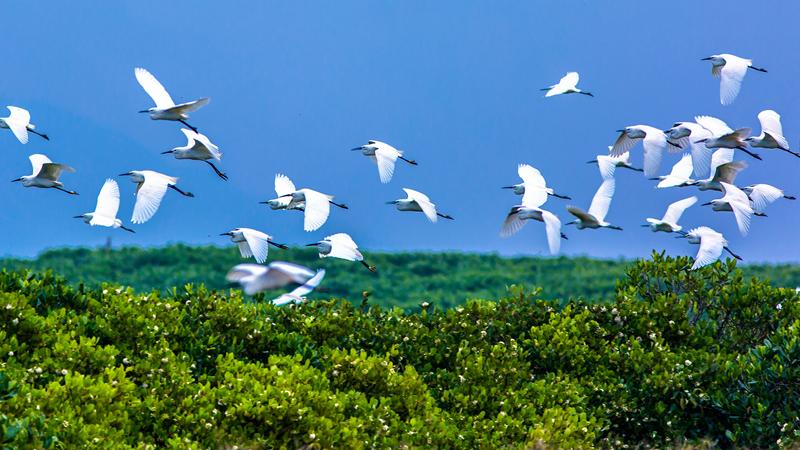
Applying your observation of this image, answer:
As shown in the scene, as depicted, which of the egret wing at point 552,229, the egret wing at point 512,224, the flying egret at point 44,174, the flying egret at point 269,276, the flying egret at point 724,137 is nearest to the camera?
the flying egret at point 269,276

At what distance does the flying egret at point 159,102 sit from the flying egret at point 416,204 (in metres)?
2.95

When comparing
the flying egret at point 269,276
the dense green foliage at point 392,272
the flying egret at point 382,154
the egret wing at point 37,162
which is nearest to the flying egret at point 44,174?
the egret wing at point 37,162

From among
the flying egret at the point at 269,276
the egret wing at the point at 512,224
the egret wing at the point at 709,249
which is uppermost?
the egret wing at the point at 512,224

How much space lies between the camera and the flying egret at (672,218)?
15.6 metres

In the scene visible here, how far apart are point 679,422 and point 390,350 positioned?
3165 millimetres

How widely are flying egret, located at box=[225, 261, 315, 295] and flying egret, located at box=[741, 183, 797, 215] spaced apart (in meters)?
7.19

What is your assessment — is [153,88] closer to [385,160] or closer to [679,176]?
[385,160]

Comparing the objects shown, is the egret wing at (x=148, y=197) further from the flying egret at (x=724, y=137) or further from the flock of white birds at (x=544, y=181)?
the flying egret at (x=724, y=137)

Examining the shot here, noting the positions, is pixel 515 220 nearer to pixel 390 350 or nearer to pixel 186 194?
pixel 390 350

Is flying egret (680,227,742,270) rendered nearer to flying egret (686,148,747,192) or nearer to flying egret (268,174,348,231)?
flying egret (686,148,747,192)

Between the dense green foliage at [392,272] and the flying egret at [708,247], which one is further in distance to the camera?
the dense green foliage at [392,272]

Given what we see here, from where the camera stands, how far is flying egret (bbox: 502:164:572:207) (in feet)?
48.4

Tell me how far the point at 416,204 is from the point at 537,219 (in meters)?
2.29

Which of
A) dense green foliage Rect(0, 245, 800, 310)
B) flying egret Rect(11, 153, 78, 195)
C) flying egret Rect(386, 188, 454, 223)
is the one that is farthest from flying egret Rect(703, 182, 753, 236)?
dense green foliage Rect(0, 245, 800, 310)
